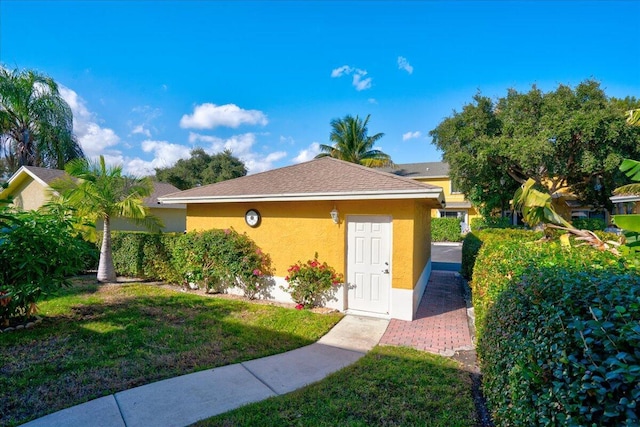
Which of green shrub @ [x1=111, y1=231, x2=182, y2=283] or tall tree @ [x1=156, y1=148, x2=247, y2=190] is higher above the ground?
tall tree @ [x1=156, y1=148, x2=247, y2=190]

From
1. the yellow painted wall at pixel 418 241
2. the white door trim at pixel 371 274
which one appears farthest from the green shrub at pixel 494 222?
the white door trim at pixel 371 274

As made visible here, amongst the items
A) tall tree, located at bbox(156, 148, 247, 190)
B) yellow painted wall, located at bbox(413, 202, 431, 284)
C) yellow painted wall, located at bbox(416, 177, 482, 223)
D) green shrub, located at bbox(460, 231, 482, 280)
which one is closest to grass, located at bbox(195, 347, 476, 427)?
yellow painted wall, located at bbox(413, 202, 431, 284)

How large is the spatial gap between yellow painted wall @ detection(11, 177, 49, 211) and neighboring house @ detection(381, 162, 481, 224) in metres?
30.6

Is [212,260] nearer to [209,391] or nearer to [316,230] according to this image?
[316,230]

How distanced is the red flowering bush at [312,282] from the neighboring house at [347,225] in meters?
0.24

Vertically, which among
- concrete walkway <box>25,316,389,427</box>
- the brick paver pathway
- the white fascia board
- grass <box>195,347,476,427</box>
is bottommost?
the brick paver pathway

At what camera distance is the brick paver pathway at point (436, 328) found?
602cm

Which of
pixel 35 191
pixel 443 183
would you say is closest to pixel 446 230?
pixel 443 183

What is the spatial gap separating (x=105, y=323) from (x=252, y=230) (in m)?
4.31

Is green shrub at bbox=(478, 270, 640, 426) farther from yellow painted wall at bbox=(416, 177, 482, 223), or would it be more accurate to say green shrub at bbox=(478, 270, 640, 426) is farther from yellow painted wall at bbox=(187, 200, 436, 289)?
yellow painted wall at bbox=(416, 177, 482, 223)

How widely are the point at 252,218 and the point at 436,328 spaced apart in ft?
19.7

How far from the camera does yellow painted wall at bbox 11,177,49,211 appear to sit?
1881 cm

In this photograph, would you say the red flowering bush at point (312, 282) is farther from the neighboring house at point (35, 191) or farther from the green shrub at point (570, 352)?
the neighboring house at point (35, 191)

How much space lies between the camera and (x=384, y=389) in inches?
168
